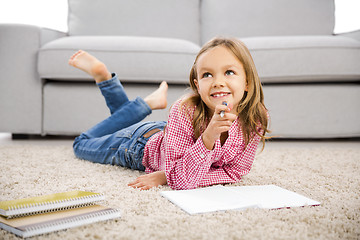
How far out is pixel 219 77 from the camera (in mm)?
860

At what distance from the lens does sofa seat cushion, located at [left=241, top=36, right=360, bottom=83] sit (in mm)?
1719

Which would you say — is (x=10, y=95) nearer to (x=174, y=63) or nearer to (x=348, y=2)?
(x=174, y=63)

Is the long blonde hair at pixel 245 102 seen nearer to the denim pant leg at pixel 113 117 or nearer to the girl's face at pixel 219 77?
the girl's face at pixel 219 77

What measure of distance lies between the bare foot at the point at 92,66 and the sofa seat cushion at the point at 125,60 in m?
0.34

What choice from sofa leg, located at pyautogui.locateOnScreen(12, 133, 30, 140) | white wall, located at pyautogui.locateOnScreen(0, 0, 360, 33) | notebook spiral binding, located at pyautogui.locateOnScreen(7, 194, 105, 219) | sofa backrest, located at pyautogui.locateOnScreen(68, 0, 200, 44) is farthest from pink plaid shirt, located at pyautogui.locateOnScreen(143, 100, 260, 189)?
white wall, located at pyautogui.locateOnScreen(0, 0, 360, 33)

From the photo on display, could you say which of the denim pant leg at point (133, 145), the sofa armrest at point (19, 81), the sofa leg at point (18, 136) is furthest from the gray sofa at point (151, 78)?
the denim pant leg at point (133, 145)

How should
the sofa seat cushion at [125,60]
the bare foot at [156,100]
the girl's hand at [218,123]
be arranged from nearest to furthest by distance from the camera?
the girl's hand at [218,123], the bare foot at [156,100], the sofa seat cushion at [125,60]

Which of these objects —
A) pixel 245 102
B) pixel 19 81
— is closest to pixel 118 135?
pixel 245 102

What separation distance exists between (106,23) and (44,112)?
29.3 inches

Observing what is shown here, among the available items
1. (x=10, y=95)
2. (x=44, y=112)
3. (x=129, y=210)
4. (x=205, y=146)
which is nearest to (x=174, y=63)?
(x=44, y=112)

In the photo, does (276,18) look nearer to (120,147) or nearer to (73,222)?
(120,147)

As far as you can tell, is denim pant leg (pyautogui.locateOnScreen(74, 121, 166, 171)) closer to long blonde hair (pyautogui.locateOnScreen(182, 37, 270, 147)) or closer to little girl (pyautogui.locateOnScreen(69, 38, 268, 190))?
little girl (pyautogui.locateOnScreen(69, 38, 268, 190))

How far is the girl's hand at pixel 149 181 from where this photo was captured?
874 mm

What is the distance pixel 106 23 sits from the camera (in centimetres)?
219
